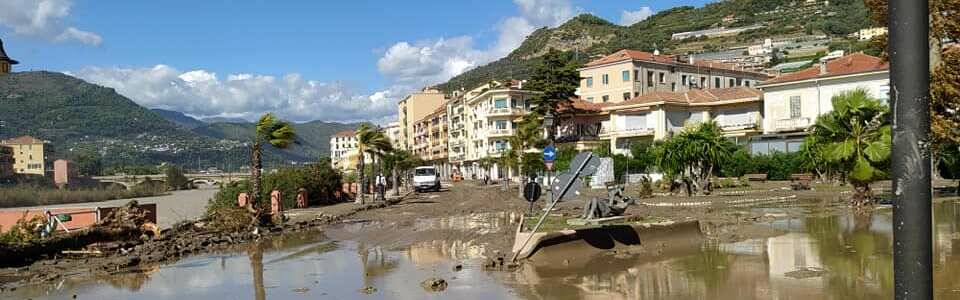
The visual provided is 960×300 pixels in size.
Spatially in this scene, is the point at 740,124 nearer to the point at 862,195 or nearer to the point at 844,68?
the point at 844,68

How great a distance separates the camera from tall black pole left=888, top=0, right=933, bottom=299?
8.91 feet

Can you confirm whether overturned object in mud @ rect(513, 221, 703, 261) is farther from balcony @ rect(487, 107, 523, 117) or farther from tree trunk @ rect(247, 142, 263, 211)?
balcony @ rect(487, 107, 523, 117)

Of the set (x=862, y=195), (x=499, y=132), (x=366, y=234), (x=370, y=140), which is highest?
(x=499, y=132)

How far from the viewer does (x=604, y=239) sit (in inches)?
682

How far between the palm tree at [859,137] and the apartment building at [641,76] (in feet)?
198

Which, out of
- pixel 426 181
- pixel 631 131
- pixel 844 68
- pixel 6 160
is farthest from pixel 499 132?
pixel 6 160

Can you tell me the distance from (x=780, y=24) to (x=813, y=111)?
436ft

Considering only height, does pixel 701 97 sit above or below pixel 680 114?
above

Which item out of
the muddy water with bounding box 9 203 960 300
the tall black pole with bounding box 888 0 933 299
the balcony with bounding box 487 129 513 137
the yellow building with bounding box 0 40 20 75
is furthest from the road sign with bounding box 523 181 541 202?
the balcony with bounding box 487 129 513 137

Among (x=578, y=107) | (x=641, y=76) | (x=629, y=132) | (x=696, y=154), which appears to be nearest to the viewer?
(x=696, y=154)

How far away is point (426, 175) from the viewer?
66.2 metres

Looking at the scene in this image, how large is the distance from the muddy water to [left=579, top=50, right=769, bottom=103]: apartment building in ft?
223

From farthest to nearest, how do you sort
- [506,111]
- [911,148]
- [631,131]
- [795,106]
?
[506,111]
[631,131]
[795,106]
[911,148]

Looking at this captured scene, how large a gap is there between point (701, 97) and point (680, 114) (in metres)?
2.46
